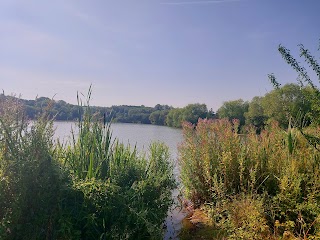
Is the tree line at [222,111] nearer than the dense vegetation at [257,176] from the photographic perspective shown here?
No

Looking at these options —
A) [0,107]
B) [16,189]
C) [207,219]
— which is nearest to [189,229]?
[207,219]

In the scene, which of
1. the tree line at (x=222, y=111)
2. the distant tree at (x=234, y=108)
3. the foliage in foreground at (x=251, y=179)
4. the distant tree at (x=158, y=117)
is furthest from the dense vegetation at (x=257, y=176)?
the distant tree at (x=158, y=117)

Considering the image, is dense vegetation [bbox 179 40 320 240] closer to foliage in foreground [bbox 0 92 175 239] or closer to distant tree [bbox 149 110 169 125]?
foliage in foreground [bbox 0 92 175 239]

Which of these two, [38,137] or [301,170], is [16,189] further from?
[301,170]

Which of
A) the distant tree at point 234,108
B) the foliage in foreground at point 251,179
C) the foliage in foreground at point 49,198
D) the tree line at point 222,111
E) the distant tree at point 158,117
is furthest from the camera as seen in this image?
the distant tree at point 158,117

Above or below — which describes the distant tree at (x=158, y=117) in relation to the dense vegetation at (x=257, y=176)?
above

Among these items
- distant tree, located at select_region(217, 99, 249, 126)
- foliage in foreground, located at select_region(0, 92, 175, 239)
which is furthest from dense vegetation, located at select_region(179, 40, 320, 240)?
distant tree, located at select_region(217, 99, 249, 126)

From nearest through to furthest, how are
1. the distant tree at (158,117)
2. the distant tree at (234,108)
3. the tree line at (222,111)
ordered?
1. the tree line at (222,111)
2. the distant tree at (234,108)
3. the distant tree at (158,117)

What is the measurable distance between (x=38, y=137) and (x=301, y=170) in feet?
13.1

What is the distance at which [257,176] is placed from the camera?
15.7ft

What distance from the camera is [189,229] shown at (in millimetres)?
4410

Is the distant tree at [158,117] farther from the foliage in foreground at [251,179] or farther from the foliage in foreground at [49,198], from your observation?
the foliage in foreground at [49,198]

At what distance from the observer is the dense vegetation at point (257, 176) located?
3.57 meters

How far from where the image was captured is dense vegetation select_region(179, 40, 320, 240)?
3570 millimetres
